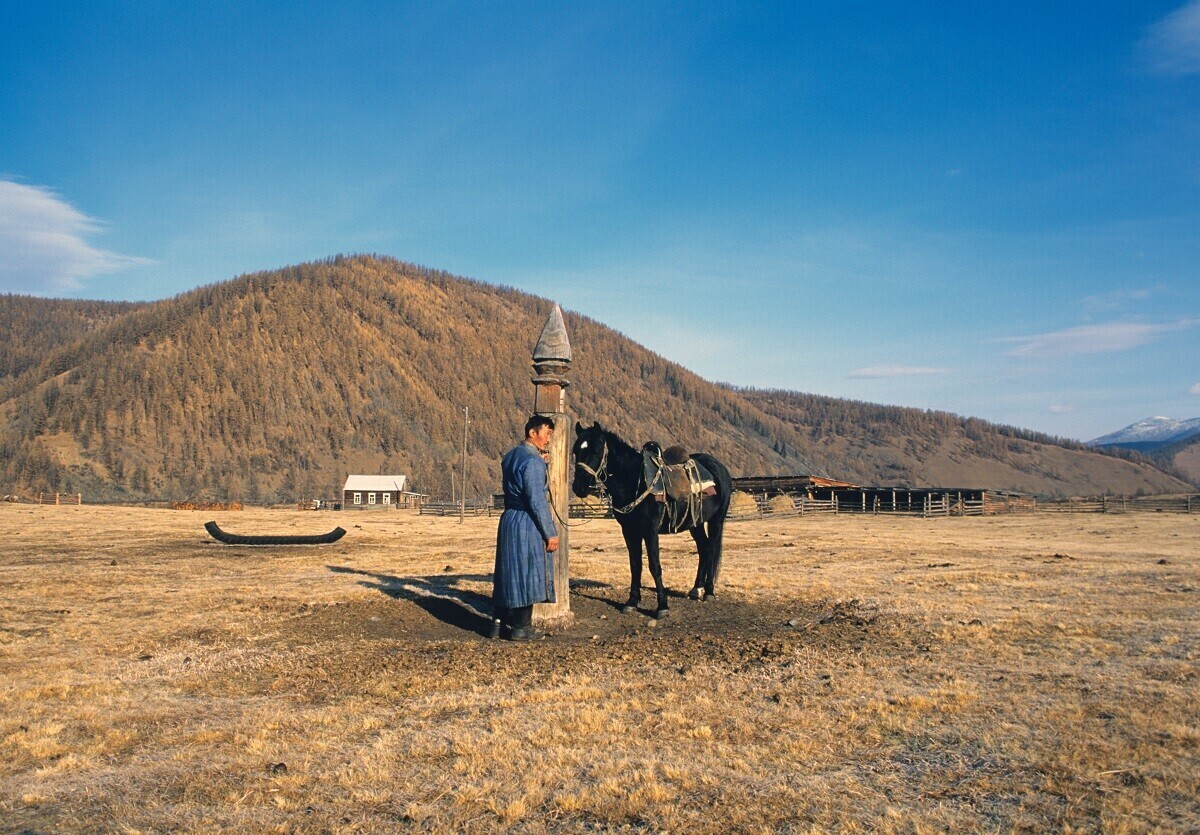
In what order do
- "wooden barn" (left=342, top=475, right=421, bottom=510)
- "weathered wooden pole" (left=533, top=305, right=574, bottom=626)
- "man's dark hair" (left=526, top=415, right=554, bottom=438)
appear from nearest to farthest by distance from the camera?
"man's dark hair" (left=526, top=415, right=554, bottom=438)
"weathered wooden pole" (left=533, top=305, right=574, bottom=626)
"wooden barn" (left=342, top=475, right=421, bottom=510)

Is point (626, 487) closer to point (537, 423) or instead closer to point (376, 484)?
point (537, 423)

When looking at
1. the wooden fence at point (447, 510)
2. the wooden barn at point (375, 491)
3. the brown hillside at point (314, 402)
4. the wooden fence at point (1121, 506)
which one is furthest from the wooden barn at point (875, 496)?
the brown hillside at point (314, 402)

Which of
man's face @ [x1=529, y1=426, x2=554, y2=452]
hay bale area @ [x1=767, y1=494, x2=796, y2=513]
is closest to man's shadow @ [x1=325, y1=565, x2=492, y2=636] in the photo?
man's face @ [x1=529, y1=426, x2=554, y2=452]

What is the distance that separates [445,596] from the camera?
43.4 feet

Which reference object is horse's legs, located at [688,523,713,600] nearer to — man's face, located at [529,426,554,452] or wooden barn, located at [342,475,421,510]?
man's face, located at [529,426,554,452]

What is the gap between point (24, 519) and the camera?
37.7 m

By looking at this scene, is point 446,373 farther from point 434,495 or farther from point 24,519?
point 24,519

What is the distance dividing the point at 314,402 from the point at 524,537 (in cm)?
13583

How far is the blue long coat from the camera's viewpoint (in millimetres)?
9836

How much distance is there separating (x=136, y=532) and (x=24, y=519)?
10696mm

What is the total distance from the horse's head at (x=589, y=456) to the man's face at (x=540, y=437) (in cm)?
126

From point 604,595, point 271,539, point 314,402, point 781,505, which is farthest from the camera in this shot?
point 314,402

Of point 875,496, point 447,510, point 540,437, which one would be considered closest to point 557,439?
point 540,437

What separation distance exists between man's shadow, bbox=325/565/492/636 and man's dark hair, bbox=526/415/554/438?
2.53 m
